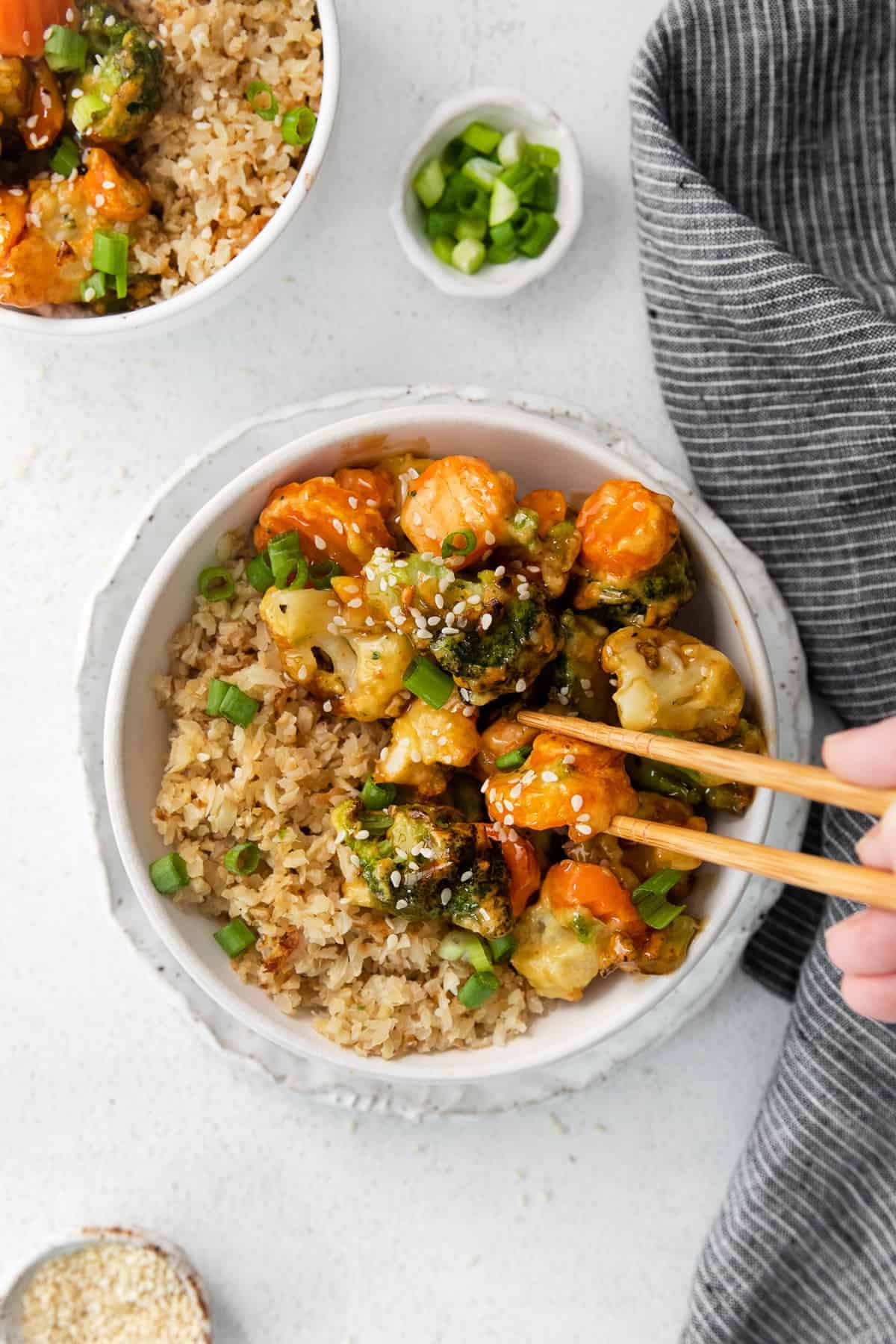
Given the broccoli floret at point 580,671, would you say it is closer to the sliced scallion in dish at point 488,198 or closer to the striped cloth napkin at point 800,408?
the striped cloth napkin at point 800,408

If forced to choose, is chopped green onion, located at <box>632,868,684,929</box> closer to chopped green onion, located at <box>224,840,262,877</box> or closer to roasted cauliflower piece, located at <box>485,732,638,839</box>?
roasted cauliflower piece, located at <box>485,732,638,839</box>

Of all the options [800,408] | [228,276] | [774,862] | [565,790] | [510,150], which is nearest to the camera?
[774,862]

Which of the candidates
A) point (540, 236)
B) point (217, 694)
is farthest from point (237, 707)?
point (540, 236)

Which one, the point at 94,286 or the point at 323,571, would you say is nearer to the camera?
the point at 323,571

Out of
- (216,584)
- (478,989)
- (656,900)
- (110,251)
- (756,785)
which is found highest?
(110,251)

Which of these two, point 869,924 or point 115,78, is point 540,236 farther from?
point 869,924

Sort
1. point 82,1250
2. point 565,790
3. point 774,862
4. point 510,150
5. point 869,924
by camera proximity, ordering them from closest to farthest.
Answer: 1. point 774,862
2. point 869,924
3. point 565,790
4. point 510,150
5. point 82,1250
